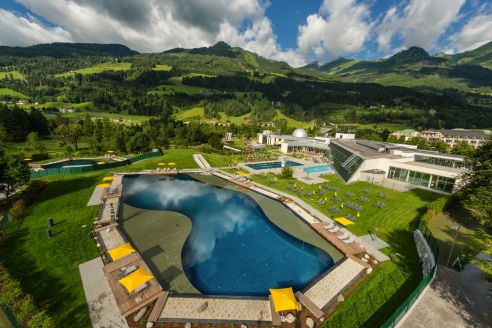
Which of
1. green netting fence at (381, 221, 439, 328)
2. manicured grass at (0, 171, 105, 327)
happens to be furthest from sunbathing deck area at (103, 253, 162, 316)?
green netting fence at (381, 221, 439, 328)

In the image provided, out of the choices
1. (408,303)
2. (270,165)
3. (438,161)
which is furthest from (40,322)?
(438,161)

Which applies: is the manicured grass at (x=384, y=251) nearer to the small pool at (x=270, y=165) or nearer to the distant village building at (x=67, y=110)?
the small pool at (x=270, y=165)

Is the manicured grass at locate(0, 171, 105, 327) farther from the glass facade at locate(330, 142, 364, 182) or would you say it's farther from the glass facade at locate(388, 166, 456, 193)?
the glass facade at locate(388, 166, 456, 193)

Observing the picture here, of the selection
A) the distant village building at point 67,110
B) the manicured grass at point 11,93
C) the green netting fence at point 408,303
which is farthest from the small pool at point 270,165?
the manicured grass at point 11,93

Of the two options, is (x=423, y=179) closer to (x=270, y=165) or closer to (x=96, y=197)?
(x=270, y=165)

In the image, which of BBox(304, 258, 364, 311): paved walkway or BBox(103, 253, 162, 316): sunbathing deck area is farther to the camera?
BBox(304, 258, 364, 311): paved walkway

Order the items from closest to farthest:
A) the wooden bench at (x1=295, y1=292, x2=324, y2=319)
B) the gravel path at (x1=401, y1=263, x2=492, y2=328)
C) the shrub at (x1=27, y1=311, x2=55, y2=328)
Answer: the shrub at (x1=27, y1=311, x2=55, y2=328), the gravel path at (x1=401, y1=263, x2=492, y2=328), the wooden bench at (x1=295, y1=292, x2=324, y2=319)
